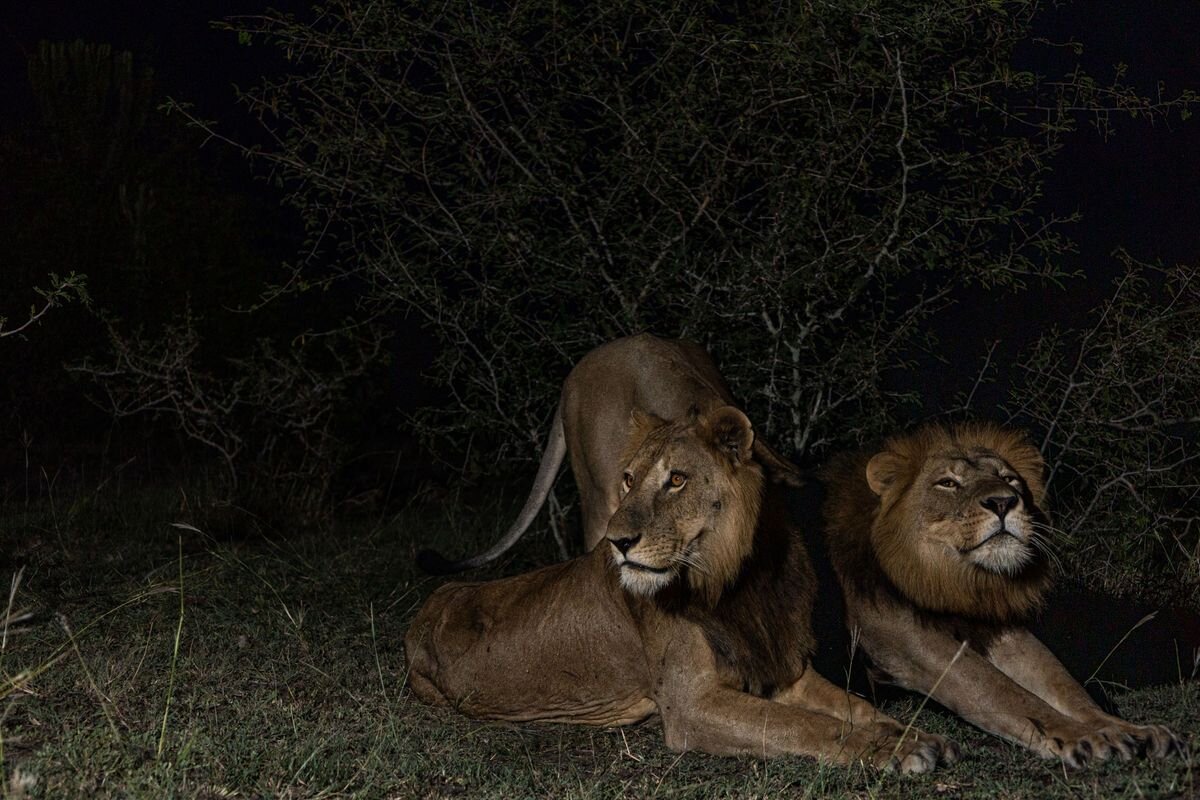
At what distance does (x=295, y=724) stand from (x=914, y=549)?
1769 mm

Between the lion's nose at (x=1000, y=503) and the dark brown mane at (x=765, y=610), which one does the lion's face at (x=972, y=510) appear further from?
the dark brown mane at (x=765, y=610)

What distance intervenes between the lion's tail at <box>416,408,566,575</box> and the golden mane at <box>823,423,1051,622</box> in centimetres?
155

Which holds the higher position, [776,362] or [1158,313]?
[1158,313]

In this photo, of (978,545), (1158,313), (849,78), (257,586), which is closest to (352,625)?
(257,586)

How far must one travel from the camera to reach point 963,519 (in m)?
3.67

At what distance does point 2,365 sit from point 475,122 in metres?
7.83

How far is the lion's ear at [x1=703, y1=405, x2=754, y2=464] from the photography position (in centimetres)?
361

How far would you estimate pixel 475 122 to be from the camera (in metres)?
6.40

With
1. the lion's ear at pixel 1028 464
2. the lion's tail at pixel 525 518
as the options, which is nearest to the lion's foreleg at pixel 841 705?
the lion's ear at pixel 1028 464

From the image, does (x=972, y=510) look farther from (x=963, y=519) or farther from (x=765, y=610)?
(x=765, y=610)

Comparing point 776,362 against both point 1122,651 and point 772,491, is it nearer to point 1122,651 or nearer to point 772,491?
point 1122,651

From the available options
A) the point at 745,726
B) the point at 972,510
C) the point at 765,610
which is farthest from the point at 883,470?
the point at 745,726

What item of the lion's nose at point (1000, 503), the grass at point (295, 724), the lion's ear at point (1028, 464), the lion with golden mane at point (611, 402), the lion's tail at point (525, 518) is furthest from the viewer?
the lion with golden mane at point (611, 402)

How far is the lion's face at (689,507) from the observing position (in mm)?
3449
